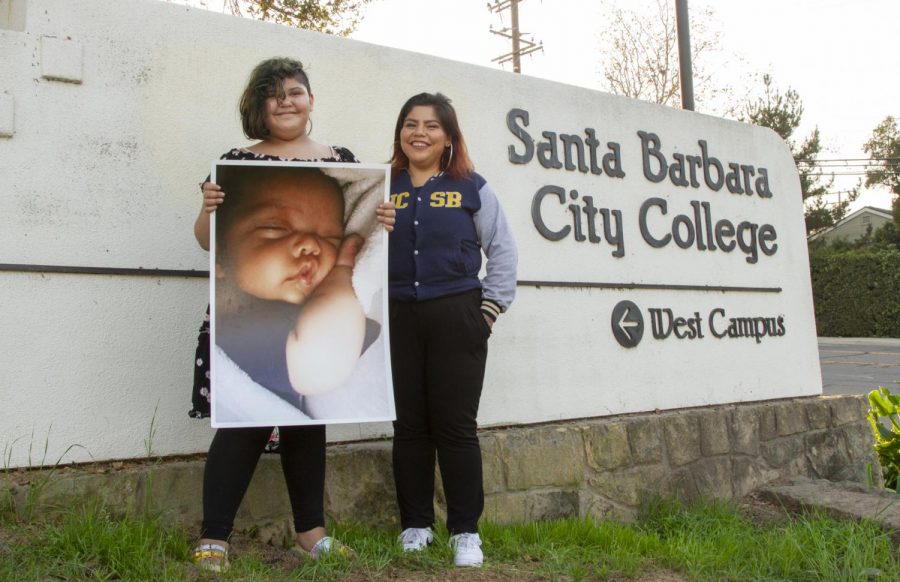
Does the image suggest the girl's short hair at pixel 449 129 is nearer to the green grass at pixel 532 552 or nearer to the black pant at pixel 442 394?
the black pant at pixel 442 394

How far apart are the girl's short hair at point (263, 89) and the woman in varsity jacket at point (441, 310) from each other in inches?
17.8

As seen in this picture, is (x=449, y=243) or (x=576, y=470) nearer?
(x=449, y=243)

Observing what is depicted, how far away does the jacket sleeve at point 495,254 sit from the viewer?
285 cm

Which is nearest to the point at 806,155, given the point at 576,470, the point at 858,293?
the point at 858,293

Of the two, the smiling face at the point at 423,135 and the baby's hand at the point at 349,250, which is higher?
the smiling face at the point at 423,135

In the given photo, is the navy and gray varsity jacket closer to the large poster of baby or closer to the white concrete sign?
the large poster of baby

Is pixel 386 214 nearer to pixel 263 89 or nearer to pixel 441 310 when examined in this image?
pixel 441 310

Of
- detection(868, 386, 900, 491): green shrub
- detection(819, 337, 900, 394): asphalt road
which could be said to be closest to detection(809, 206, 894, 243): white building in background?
detection(819, 337, 900, 394): asphalt road

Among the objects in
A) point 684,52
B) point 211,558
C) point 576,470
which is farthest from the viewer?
point 684,52

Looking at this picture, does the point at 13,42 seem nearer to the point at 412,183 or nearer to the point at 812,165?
the point at 412,183

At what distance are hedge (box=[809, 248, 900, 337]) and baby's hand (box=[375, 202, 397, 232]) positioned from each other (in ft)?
63.6

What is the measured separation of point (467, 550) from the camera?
2711 mm

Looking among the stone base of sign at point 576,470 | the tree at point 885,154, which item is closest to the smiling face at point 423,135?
the stone base of sign at point 576,470

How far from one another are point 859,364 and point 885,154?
112 ft
